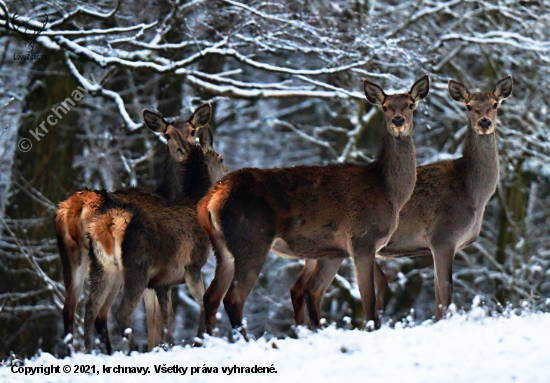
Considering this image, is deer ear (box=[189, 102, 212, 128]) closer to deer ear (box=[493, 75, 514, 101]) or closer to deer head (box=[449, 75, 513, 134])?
deer head (box=[449, 75, 513, 134])

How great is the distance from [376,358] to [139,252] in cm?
345

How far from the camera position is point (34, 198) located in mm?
13672

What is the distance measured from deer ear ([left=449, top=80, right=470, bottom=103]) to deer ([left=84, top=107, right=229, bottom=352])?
10.9 ft

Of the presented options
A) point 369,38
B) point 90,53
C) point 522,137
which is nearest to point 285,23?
point 369,38

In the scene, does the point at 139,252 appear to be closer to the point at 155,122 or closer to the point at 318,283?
the point at 318,283

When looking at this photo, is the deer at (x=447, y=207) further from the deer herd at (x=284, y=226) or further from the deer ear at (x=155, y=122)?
the deer ear at (x=155, y=122)

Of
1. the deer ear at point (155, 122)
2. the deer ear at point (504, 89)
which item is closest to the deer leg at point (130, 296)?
the deer ear at point (155, 122)

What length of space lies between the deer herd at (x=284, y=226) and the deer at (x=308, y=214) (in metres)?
0.01

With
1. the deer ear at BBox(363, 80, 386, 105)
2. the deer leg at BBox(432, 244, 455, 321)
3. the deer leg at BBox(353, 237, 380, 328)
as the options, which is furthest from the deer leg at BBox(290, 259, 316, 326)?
the deer ear at BBox(363, 80, 386, 105)

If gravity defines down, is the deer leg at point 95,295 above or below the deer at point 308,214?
below

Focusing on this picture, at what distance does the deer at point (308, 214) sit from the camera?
8117 mm

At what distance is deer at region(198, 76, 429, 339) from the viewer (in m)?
8.12

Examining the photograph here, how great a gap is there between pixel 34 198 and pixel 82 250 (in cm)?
530

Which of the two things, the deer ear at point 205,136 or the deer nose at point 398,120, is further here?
the deer ear at point 205,136
